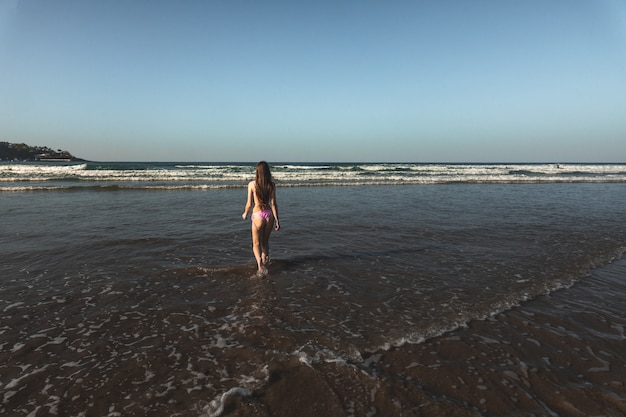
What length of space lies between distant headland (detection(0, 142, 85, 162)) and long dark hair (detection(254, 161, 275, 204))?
131m

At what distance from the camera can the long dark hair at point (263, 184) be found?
19.9 ft

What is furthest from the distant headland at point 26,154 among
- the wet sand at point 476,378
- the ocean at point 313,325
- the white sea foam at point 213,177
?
the wet sand at point 476,378

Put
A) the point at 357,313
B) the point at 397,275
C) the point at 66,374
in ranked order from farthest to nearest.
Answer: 1. the point at 397,275
2. the point at 357,313
3. the point at 66,374

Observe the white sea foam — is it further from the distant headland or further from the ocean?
the distant headland

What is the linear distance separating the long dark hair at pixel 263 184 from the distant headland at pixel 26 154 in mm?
130905

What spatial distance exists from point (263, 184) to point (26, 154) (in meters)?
141

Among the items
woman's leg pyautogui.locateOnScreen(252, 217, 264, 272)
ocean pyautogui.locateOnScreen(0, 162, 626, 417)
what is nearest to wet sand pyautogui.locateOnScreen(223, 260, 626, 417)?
ocean pyautogui.locateOnScreen(0, 162, 626, 417)

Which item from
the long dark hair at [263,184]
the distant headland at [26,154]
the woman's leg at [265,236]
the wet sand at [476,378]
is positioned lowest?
the wet sand at [476,378]

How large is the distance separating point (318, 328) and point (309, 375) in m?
0.95

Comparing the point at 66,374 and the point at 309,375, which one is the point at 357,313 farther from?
the point at 66,374

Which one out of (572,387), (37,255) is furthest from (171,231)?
(572,387)

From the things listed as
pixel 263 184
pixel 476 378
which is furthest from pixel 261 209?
pixel 476 378

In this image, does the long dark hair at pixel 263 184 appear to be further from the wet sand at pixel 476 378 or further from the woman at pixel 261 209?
the wet sand at pixel 476 378

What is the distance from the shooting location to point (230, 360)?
3.36 meters
